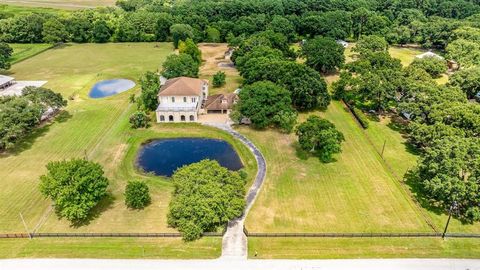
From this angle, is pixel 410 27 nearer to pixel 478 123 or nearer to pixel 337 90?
pixel 337 90

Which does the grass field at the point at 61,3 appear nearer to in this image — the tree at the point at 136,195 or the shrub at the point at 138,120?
the shrub at the point at 138,120

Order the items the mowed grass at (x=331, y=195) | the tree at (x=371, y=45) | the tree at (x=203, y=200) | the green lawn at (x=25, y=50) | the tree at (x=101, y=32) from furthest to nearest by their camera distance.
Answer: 1. the tree at (x=101, y=32)
2. the green lawn at (x=25, y=50)
3. the tree at (x=371, y=45)
4. the mowed grass at (x=331, y=195)
5. the tree at (x=203, y=200)

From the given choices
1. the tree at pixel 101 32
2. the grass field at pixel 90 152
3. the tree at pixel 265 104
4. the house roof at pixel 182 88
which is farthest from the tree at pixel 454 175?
the tree at pixel 101 32

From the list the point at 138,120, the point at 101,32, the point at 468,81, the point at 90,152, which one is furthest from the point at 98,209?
the point at 101,32

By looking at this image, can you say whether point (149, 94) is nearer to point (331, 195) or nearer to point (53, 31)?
point (331, 195)

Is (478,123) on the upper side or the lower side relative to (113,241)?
upper

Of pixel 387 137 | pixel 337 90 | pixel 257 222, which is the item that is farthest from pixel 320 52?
pixel 257 222
